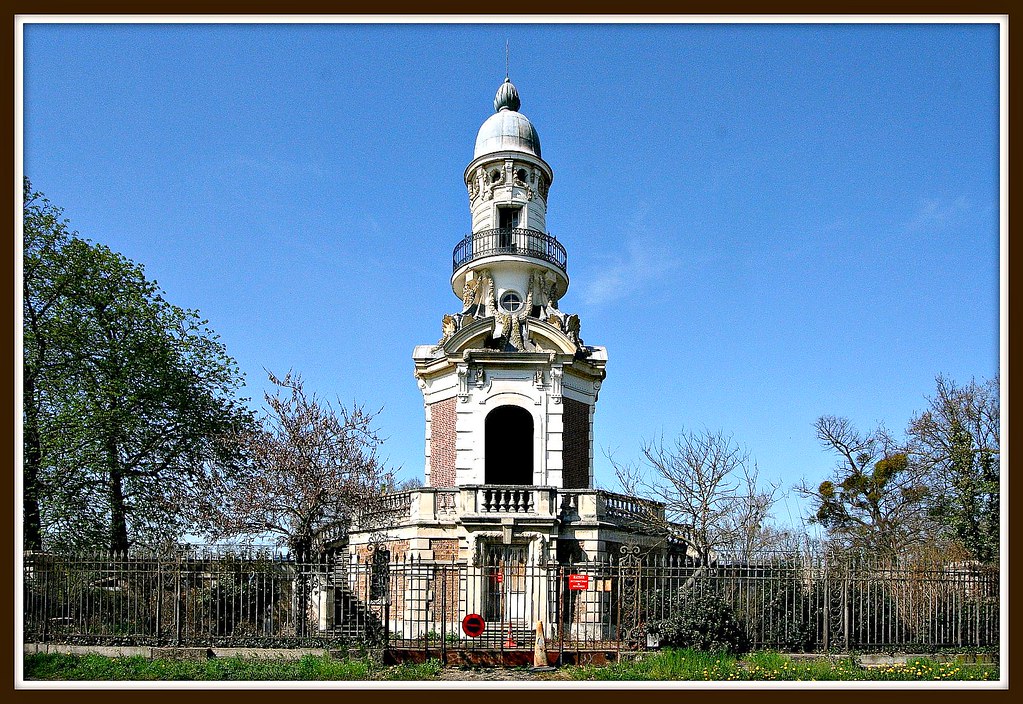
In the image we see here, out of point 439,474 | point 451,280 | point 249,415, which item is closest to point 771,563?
point 439,474

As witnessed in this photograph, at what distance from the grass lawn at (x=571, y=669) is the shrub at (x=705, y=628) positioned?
0.71 meters

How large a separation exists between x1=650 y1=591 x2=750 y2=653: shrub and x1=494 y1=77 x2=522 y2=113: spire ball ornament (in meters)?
19.5

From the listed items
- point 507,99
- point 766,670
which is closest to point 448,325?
point 507,99

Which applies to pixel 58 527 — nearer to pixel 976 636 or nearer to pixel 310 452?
pixel 310 452

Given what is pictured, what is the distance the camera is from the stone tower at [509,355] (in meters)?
25.9

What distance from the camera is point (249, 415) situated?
2991cm

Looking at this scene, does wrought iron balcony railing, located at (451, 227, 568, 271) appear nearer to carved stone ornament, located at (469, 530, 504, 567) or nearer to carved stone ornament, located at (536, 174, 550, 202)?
carved stone ornament, located at (536, 174, 550, 202)

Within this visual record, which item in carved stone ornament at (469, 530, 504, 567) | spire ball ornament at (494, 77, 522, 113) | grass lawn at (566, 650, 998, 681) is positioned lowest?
grass lawn at (566, 650, 998, 681)

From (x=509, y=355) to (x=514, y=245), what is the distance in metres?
4.26

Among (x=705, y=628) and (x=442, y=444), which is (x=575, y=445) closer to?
(x=442, y=444)

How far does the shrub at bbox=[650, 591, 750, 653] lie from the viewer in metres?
18.3

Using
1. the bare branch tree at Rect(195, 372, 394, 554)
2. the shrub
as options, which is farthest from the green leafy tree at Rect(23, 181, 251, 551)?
the shrub

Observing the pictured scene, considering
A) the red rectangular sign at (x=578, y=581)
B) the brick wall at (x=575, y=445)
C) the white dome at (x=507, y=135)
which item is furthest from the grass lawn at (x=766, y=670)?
the white dome at (x=507, y=135)

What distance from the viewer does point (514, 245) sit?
28.4 meters
